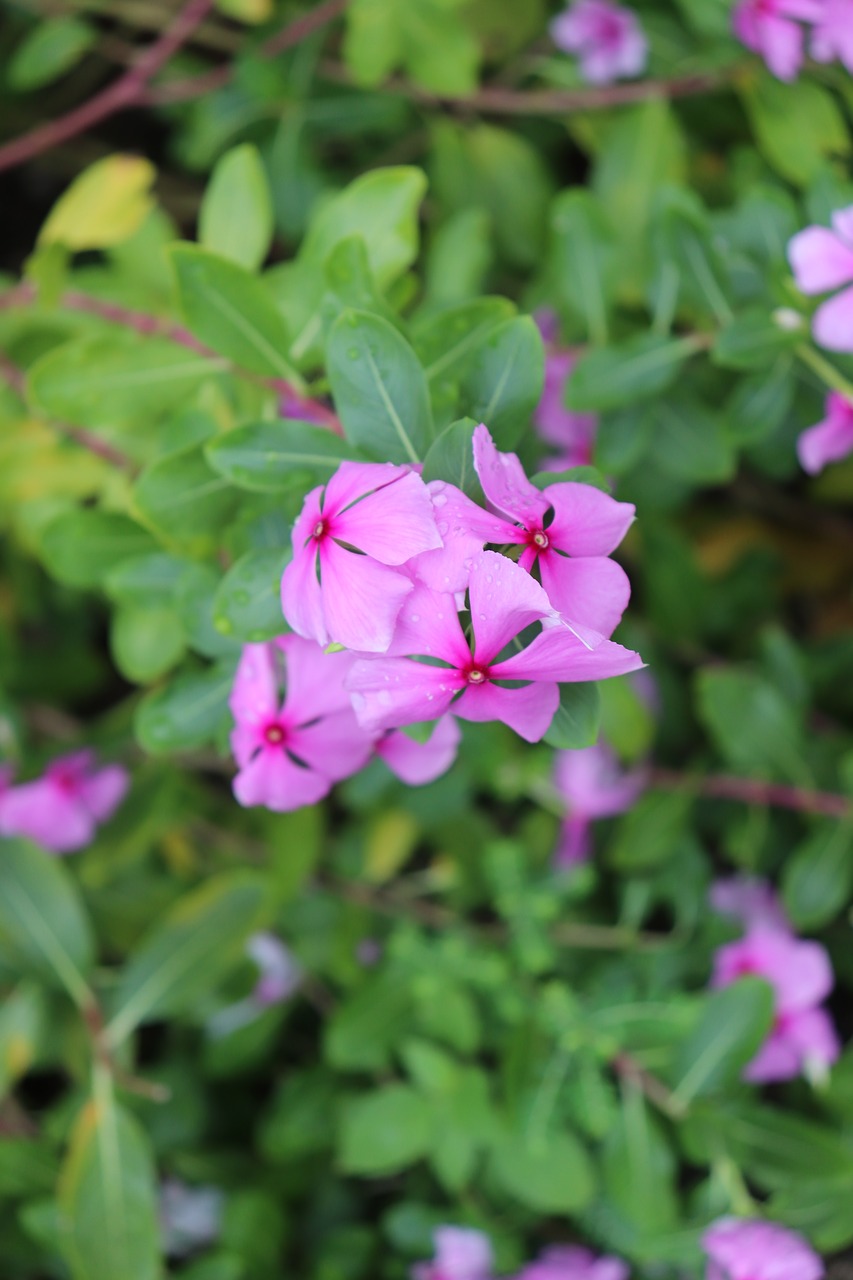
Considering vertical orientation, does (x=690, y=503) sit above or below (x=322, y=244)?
below

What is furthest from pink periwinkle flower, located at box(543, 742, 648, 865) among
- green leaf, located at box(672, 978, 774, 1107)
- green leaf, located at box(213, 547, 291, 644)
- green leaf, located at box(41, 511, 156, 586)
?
green leaf, located at box(213, 547, 291, 644)

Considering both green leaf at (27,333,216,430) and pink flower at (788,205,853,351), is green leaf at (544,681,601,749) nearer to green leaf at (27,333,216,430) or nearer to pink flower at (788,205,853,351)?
pink flower at (788,205,853,351)

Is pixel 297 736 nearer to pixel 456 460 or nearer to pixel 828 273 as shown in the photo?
pixel 456 460

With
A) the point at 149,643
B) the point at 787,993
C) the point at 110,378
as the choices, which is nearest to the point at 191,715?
the point at 149,643

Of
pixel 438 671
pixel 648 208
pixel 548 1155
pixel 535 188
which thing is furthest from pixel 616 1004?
pixel 535 188

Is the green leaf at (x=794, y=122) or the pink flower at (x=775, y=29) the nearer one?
the pink flower at (x=775, y=29)

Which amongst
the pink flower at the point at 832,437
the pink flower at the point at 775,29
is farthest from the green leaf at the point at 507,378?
the pink flower at the point at 775,29

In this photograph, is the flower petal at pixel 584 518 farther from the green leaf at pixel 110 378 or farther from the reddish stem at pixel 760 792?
the reddish stem at pixel 760 792

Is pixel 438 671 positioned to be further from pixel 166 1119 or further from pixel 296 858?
pixel 166 1119
